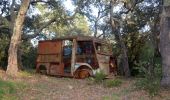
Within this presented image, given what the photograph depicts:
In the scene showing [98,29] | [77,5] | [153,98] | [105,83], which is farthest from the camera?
[98,29]

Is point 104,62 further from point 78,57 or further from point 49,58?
point 49,58

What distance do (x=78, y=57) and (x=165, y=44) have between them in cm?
759

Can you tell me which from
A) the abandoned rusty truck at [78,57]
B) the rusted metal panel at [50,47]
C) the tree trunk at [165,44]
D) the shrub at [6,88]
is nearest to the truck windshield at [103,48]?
the abandoned rusty truck at [78,57]

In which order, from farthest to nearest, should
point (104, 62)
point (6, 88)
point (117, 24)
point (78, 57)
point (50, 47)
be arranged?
point (117, 24) < point (50, 47) < point (104, 62) < point (78, 57) < point (6, 88)

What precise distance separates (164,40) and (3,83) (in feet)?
19.3

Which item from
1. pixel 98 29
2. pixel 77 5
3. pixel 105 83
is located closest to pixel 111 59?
pixel 77 5

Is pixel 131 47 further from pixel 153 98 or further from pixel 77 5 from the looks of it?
pixel 153 98

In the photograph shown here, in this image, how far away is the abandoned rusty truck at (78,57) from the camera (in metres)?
20.4

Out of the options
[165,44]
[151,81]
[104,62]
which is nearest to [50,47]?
[104,62]

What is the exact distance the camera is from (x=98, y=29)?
34062mm

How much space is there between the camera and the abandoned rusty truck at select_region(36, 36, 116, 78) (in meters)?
20.4

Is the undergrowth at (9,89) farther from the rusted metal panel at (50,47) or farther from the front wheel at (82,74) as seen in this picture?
the rusted metal panel at (50,47)

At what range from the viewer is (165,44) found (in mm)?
13805

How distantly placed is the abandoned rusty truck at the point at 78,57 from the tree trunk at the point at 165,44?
649 centimetres
